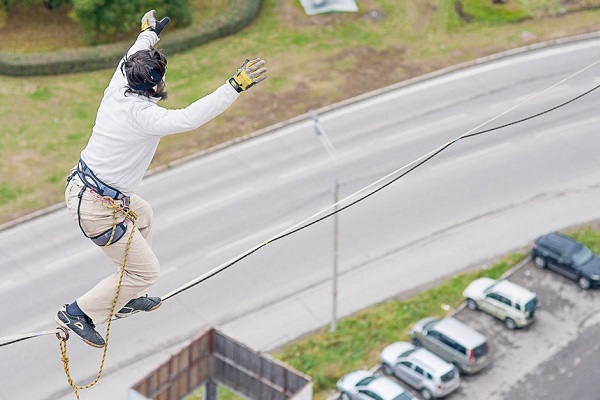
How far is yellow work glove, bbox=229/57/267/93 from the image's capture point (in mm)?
13805

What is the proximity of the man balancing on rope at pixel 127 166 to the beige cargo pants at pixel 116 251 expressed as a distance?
0.02 meters

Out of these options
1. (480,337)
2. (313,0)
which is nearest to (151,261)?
(480,337)

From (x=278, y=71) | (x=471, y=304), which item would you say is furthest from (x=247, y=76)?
(x=278, y=71)

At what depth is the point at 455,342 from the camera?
40219 millimetres

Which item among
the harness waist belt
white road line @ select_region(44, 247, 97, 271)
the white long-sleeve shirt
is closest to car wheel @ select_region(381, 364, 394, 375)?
white road line @ select_region(44, 247, 97, 271)

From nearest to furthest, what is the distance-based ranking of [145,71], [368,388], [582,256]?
[145,71] < [368,388] < [582,256]

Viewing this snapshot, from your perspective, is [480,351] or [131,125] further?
[480,351]

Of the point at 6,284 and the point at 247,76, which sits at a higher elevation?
the point at 247,76

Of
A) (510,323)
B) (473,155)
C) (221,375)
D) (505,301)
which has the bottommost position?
(510,323)

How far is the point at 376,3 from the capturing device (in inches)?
2510

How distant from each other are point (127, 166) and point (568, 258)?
3260cm

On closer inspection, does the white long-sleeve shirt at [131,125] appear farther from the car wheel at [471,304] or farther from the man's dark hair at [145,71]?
the car wheel at [471,304]

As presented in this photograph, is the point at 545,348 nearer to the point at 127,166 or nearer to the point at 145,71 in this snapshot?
the point at 127,166

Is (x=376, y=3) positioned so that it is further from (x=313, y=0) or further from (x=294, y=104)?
(x=294, y=104)
